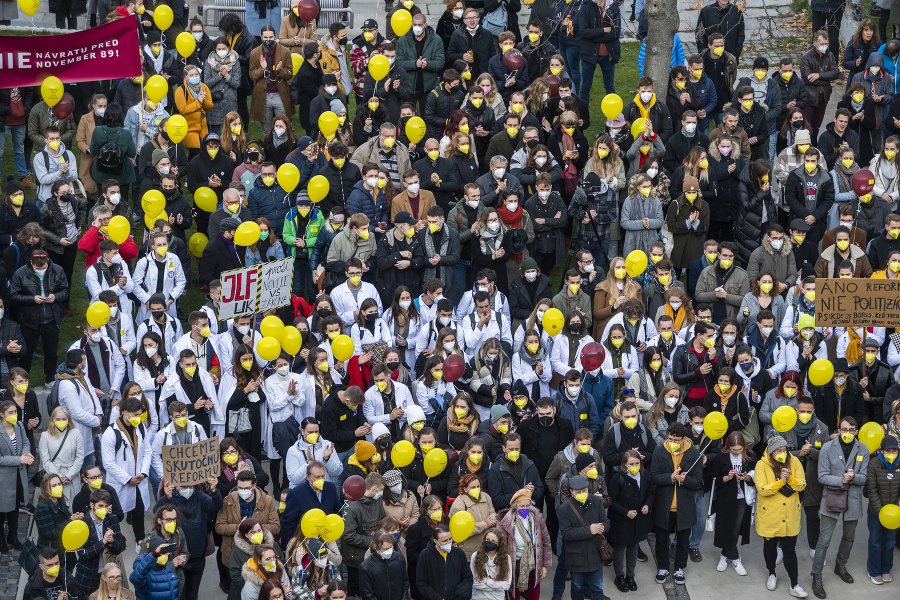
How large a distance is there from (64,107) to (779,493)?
10219 millimetres

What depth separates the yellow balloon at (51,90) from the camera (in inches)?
763

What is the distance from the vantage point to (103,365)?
16422 millimetres

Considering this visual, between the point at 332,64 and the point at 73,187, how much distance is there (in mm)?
4173

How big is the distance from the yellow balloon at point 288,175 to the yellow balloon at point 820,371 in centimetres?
631

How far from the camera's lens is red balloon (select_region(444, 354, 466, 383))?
1605 centimetres

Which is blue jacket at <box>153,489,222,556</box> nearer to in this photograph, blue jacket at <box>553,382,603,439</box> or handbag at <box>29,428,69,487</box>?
handbag at <box>29,428,69,487</box>

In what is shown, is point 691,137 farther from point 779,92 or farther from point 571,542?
point 571,542

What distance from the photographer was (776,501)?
15.7 metres

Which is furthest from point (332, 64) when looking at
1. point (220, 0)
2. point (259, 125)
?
point (220, 0)

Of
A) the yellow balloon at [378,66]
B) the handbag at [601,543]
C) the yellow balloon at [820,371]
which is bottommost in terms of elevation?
the handbag at [601,543]

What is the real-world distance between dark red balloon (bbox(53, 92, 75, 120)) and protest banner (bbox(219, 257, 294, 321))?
16.5 feet

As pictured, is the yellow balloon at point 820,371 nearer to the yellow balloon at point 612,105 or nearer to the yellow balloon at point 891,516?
the yellow balloon at point 891,516

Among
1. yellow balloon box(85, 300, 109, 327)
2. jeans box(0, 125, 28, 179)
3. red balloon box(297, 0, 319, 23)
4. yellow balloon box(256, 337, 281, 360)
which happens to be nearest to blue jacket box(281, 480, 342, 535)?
yellow balloon box(256, 337, 281, 360)

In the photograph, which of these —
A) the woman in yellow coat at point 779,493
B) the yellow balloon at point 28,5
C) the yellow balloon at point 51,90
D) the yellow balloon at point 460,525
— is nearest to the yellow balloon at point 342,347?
the yellow balloon at point 460,525
